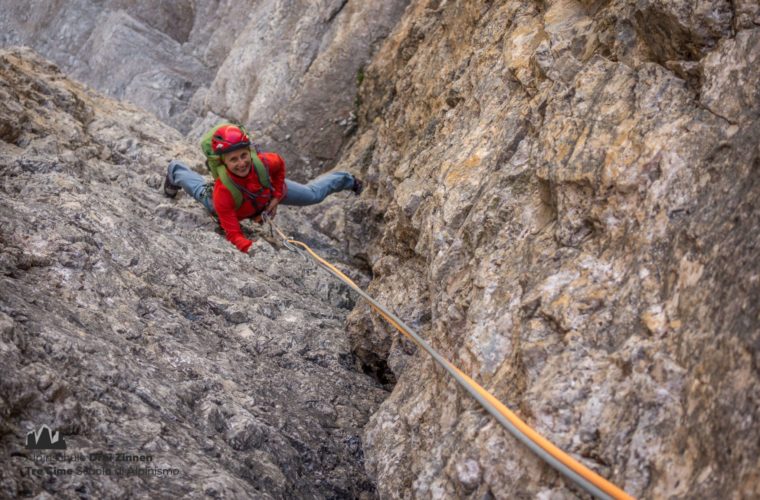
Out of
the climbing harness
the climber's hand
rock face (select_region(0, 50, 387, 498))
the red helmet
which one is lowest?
rock face (select_region(0, 50, 387, 498))

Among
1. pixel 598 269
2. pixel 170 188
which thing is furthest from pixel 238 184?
pixel 598 269

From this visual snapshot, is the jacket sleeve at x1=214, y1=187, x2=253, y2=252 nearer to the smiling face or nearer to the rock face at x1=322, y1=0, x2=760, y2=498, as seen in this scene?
the smiling face

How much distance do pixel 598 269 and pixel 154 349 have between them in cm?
315

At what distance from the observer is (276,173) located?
28.9 feet

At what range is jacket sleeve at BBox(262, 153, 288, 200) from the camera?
871 cm

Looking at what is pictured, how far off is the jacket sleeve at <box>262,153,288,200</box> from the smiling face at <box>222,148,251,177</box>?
1.85ft

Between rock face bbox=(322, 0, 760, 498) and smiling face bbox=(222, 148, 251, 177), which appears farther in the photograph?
smiling face bbox=(222, 148, 251, 177)

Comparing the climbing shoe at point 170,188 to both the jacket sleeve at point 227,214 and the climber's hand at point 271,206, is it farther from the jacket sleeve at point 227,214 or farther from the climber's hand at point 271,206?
the climber's hand at point 271,206

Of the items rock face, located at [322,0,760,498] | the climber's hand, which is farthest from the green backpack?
rock face, located at [322,0,760,498]

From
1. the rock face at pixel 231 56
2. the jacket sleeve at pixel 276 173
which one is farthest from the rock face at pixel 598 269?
the rock face at pixel 231 56

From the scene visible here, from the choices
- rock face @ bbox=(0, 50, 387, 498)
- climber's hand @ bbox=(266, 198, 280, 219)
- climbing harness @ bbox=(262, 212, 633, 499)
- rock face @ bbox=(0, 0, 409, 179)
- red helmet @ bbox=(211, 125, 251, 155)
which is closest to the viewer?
climbing harness @ bbox=(262, 212, 633, 499)

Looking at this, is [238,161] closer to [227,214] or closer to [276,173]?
[227,214]

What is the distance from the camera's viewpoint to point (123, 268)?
19.0 ft

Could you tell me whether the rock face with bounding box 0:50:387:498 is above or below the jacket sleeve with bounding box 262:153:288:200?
below
